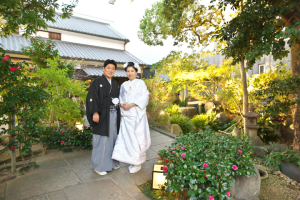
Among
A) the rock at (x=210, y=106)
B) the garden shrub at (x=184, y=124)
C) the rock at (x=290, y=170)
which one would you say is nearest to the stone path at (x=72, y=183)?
the rock at (x=290, y=170)

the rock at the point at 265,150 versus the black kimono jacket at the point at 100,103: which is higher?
the black kimono jacket at the point at 100,103

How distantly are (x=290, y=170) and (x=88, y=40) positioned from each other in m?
Answer: 11.5

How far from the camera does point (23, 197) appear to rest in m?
2.31

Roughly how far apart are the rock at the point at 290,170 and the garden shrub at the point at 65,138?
4.16 m

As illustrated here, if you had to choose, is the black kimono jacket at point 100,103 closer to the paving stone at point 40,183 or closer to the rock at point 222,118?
the paving stone at point 40,183

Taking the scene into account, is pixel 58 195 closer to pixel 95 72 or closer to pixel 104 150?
pixel 104 150

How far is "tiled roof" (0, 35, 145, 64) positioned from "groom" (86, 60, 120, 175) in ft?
21.2

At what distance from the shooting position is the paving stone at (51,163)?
10.6ft

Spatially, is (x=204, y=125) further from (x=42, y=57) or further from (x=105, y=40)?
(x=105, y=40)

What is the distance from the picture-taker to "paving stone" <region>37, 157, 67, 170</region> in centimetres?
323

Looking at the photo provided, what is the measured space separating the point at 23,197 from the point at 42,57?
3590 mm

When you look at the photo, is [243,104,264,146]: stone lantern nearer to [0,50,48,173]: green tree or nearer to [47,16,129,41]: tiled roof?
[0,50,48,173]: green tree

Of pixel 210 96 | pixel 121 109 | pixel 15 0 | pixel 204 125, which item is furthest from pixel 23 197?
pixel 210 96

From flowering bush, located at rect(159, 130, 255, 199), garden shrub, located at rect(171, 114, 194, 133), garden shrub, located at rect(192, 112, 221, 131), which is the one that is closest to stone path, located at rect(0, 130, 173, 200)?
flowering bush, located at rect(159, 130, 255, 199)
